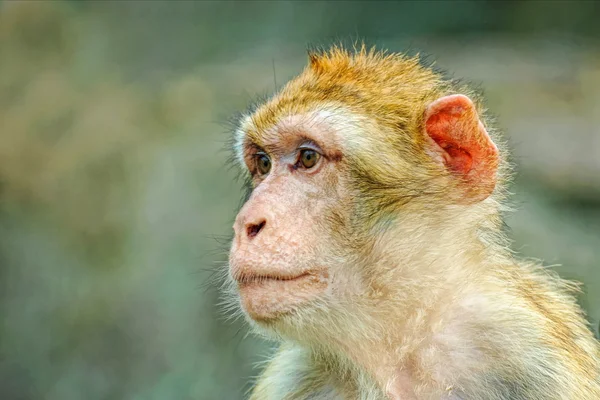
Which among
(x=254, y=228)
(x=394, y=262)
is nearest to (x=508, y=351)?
(x=394, y=262)

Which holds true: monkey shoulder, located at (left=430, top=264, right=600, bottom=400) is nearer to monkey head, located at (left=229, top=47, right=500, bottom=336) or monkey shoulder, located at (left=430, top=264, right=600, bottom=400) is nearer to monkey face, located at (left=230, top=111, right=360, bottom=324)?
monkey head, located at (left=229, top=47, right=500, bottom=336)

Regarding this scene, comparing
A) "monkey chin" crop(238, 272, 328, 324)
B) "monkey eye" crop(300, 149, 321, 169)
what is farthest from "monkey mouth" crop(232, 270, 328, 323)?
"monkey eye" crop(300, 149, 321, 169)

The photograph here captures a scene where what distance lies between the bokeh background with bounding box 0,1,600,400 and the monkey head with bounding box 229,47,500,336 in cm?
333

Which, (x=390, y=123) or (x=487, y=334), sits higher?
(x=390, y=123)

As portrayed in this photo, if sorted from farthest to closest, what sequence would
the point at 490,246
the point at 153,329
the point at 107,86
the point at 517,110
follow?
the point at 107,86
the point at 517,110
the point at 153,329
the point at 490,246

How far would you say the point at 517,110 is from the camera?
27.5 ft

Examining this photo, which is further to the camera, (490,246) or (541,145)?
(541,145)

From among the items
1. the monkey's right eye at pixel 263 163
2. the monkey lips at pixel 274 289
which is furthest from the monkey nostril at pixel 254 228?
the monkey's right eye at pixel 263 163

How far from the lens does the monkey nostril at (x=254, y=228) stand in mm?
3537

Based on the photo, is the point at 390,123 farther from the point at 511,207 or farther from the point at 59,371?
the point at 59,371

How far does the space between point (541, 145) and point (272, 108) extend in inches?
181

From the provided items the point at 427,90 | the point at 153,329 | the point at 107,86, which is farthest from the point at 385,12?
the point at 427,90

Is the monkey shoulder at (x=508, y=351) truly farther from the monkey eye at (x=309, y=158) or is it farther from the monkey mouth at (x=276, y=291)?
the monkey eye at (x=309, y=158)

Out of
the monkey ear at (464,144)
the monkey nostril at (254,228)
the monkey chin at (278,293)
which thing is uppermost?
the monkey ear at (464,144)
